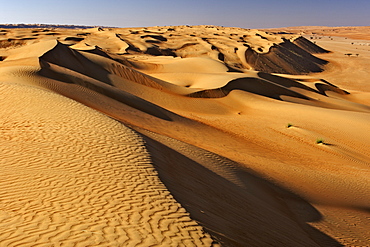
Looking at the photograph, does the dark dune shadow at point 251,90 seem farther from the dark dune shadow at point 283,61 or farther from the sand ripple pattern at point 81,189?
the dark dune shadow at point 283,61

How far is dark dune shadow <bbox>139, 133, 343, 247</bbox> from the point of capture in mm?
4477

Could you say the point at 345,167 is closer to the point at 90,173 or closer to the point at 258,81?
the point at 90,173

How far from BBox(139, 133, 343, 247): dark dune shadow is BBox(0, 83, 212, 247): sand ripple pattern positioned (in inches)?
12.4

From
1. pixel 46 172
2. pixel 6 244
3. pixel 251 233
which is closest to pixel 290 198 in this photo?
pixel 251 233

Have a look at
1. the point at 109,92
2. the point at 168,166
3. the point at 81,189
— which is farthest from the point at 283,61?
the point at 81,189

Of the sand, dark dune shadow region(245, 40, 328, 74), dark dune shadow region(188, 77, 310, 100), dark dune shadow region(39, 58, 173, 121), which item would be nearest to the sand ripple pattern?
the sand

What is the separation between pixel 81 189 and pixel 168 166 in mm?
1934

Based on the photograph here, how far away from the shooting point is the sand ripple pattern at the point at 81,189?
351 centimetres

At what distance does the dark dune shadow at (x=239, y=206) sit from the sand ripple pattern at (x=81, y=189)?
0.32 meters

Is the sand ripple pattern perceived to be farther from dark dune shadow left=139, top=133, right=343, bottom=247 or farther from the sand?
dark dune shadow left=139, top=133, right=343, bottom=247

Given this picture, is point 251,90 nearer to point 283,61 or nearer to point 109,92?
point 109,92

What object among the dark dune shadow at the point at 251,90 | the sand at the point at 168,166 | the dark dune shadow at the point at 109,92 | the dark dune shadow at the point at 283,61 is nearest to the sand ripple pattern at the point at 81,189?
the sand at the point at 168,166

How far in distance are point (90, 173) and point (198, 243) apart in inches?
88.3

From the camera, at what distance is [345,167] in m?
10.0
